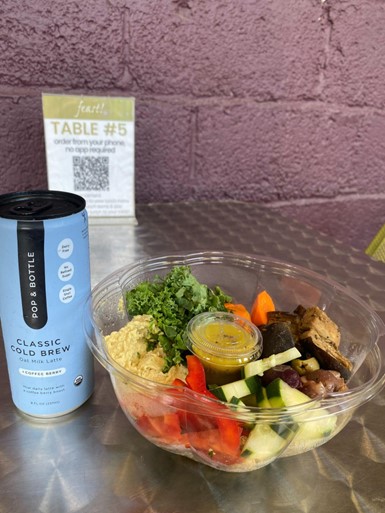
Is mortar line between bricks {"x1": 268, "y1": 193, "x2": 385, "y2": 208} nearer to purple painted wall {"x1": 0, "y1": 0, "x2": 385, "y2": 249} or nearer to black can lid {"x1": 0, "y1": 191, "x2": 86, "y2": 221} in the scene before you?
purple painted wall {"x1": 0, "y1": 0, "x2": 385, "y2": 249}

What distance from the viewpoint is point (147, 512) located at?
496 millimetres

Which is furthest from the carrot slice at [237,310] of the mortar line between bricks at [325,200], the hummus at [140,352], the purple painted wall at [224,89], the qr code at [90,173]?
the mortar line between bricks at [325,200]

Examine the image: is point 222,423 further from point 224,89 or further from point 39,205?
point 224,89

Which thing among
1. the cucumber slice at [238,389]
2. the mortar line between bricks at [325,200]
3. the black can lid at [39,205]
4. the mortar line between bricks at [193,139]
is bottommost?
the mortar line between bricks at [325,200]

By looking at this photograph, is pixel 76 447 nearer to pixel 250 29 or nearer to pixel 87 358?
pixel 87 358

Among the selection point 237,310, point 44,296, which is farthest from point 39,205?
point 237,310

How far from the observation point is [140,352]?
603 millimetres

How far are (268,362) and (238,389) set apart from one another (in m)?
0.05

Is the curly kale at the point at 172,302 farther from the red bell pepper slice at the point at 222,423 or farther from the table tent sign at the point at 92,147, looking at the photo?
the table tent sign at the point at 92,147

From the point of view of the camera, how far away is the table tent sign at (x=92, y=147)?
3.73ft

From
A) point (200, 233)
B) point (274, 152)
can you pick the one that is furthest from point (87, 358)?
point (274, 152)

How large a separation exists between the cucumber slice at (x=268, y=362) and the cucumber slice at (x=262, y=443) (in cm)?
6

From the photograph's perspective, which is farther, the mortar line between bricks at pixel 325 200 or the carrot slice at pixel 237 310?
the mortar line between bricks at pixel 325 200

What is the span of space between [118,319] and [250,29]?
96 centimetres
